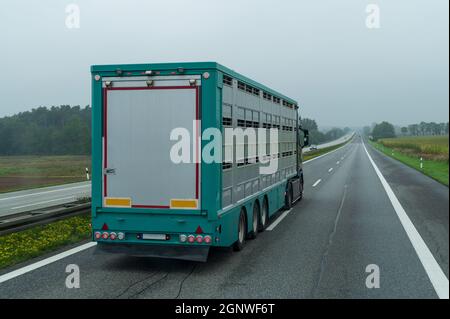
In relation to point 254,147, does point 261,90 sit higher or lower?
higher

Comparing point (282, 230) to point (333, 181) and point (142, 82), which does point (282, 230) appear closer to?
point (142, 82)

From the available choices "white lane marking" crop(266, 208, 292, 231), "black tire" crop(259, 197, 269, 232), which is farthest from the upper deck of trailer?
"white lane marking" crop(266, 208, 292, 231)

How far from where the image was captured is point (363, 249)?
1009cm

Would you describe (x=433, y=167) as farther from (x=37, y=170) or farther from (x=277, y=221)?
(x=37, y=170)

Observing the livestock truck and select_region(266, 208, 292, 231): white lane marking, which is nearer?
the livestock truck

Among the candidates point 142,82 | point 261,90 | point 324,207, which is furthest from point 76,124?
point 142,82

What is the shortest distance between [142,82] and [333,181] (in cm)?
2092

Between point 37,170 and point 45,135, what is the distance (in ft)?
8.29

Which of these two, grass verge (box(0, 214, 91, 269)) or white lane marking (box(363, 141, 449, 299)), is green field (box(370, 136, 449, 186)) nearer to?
white lane marking (box(363, 141, 449, 299))

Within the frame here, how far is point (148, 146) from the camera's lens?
848 centimetres

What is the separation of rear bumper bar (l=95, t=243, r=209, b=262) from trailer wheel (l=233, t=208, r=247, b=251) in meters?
1.57

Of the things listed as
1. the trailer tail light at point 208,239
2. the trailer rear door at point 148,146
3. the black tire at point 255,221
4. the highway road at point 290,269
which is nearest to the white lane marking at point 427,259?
the highway road at point 290,269

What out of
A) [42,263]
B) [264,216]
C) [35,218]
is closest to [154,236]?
[42,263]

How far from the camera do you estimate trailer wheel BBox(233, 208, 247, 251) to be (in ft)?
32.5
